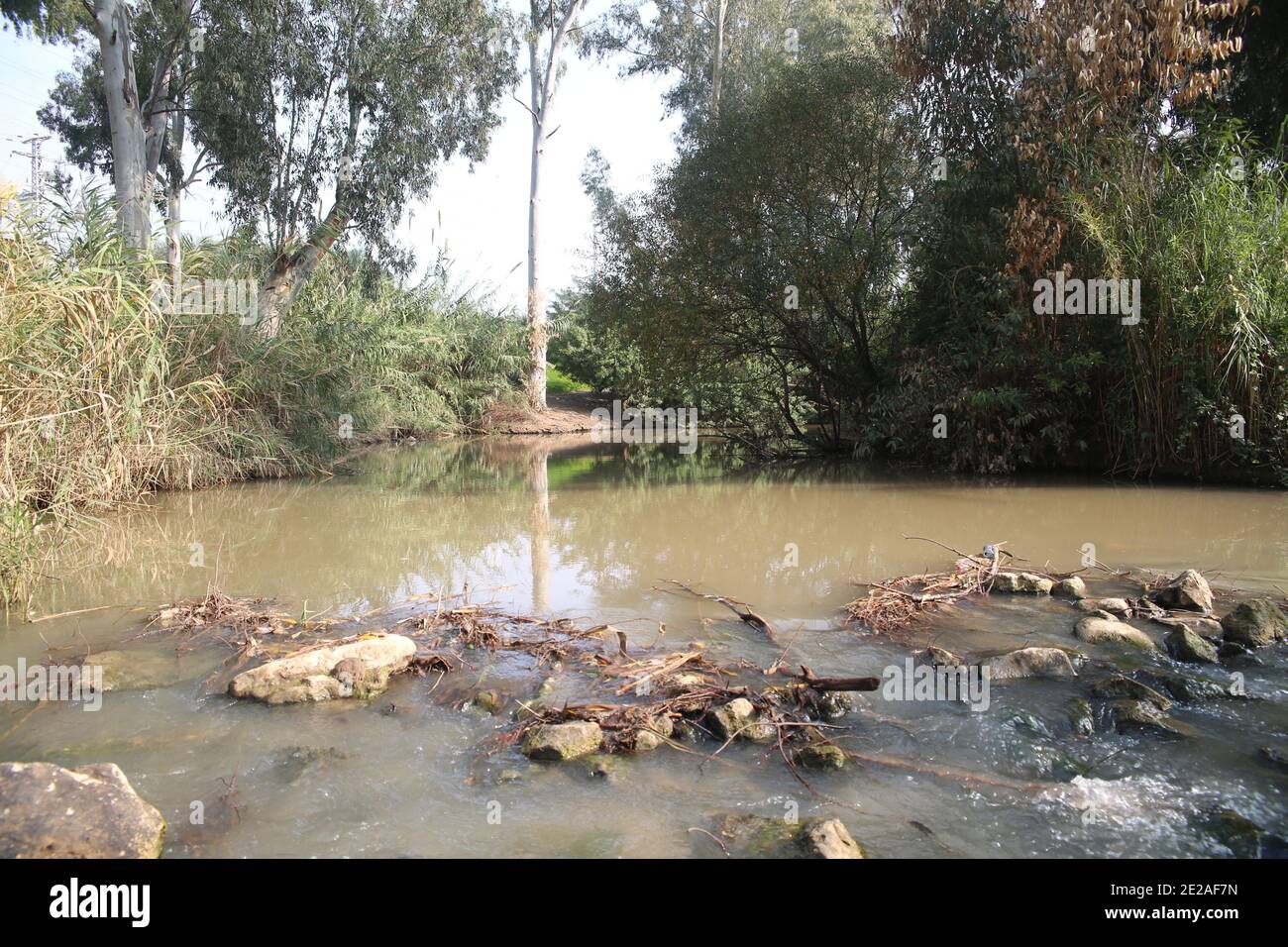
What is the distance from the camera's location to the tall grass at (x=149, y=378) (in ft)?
16.6

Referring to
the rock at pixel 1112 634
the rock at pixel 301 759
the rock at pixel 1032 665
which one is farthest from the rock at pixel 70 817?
the rock at pixel 1112 634

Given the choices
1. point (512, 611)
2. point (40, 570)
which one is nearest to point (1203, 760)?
point (512, 611)

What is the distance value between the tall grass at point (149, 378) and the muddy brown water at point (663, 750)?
1.94 feet

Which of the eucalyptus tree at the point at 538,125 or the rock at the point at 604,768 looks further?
the eucalyptus tree at the point at 538,125

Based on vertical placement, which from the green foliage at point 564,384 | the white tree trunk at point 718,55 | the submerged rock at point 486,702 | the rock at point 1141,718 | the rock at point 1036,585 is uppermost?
the white tree trunk at point 718,55

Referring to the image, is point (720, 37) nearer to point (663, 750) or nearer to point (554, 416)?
point (554, 416)

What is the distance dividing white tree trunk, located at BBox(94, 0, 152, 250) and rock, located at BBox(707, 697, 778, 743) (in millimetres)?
11376

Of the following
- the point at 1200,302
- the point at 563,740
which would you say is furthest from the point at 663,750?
the point at 1200,302

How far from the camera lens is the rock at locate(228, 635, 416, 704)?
3383 mm

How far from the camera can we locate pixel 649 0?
2502 cm

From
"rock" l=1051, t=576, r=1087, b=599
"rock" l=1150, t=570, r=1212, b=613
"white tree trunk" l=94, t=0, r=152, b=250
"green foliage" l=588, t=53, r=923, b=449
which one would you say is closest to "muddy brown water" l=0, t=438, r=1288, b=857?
"rock" l=1051, t=576, r=1087, b=599

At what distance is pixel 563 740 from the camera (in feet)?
9.27

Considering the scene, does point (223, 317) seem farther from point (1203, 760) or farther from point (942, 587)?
point (1203, 760)

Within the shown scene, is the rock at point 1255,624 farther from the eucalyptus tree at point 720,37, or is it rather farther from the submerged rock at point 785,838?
the eucalyptus tree at point 720,37
